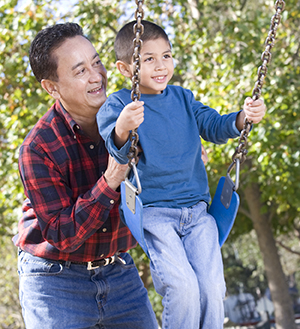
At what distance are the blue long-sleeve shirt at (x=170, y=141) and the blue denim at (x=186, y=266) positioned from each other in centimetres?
7

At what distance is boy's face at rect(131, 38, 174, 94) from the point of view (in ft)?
5.71

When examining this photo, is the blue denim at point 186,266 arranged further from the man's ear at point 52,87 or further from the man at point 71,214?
the man's ear at point 52,87

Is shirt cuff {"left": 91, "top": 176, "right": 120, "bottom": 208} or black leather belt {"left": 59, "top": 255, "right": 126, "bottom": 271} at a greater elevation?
Answer: shirt cuff {"left": 91, "top": 176, "right": 120, "bottom": 208}

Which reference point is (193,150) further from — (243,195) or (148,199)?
(243,195)

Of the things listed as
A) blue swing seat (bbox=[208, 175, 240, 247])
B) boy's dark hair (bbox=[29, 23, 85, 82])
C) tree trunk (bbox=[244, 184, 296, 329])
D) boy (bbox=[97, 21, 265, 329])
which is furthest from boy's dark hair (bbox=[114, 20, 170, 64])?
tree trunk (bbox=[244, 184, 296, 329])

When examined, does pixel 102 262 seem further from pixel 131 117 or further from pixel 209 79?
pixel 209 79

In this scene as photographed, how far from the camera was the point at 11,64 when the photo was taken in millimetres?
5938

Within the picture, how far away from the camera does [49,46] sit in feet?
6.84

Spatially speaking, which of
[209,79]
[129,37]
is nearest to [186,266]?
[129,37]

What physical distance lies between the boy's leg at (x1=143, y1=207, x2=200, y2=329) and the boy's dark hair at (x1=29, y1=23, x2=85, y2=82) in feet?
2.97

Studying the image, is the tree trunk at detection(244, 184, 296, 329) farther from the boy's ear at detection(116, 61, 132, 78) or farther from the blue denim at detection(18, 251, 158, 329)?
the boy's ear at detection(116, 61, 132, 78)

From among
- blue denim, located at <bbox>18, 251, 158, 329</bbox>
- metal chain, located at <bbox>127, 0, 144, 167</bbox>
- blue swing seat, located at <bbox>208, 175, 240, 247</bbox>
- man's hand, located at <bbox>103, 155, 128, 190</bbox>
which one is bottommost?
blue denim, located at <bbox>18, 251, 158, 329</bbox>

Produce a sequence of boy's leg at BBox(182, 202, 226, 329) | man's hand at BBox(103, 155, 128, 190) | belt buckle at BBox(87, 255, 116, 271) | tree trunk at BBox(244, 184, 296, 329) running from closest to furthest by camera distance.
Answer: boy's leg at BBox(182, 202, 226, 329)
man's hand at BBox(103, 155, 128, 190)
belt buckle at BBox(87, 255, 116, 271)
tree trunk at BBox(244, 184, 296, 329)

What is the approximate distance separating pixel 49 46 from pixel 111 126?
0.70 meters
